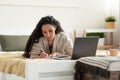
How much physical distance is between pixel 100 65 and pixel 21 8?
8.44 ft

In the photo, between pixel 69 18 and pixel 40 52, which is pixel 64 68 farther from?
pixel 69 18

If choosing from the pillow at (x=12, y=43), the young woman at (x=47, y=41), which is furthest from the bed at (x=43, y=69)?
the pillow at (x=12, y=43)

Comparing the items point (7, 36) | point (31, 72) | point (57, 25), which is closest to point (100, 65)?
point (31, 72)

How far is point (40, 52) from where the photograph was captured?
248 centimetres

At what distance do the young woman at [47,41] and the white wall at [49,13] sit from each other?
4.43ft

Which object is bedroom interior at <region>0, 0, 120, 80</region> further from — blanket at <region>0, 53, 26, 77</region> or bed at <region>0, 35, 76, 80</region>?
bed at <region>0, 35, 76, 80</region>

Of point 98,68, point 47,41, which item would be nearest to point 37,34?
point 47,41

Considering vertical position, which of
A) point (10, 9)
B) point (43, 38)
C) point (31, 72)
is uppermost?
point (10, 9)

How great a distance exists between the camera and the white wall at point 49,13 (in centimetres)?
402

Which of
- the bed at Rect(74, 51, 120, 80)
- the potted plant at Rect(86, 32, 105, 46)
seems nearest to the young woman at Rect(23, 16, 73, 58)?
the bed at Rect(74, 51, 120, 80)

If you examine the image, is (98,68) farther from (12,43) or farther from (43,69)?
(12,43)

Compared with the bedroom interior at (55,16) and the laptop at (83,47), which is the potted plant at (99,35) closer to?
the bedroom interior at (55,16)

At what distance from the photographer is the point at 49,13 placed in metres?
4.26

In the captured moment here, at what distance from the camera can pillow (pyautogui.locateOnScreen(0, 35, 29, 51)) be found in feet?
12.0
